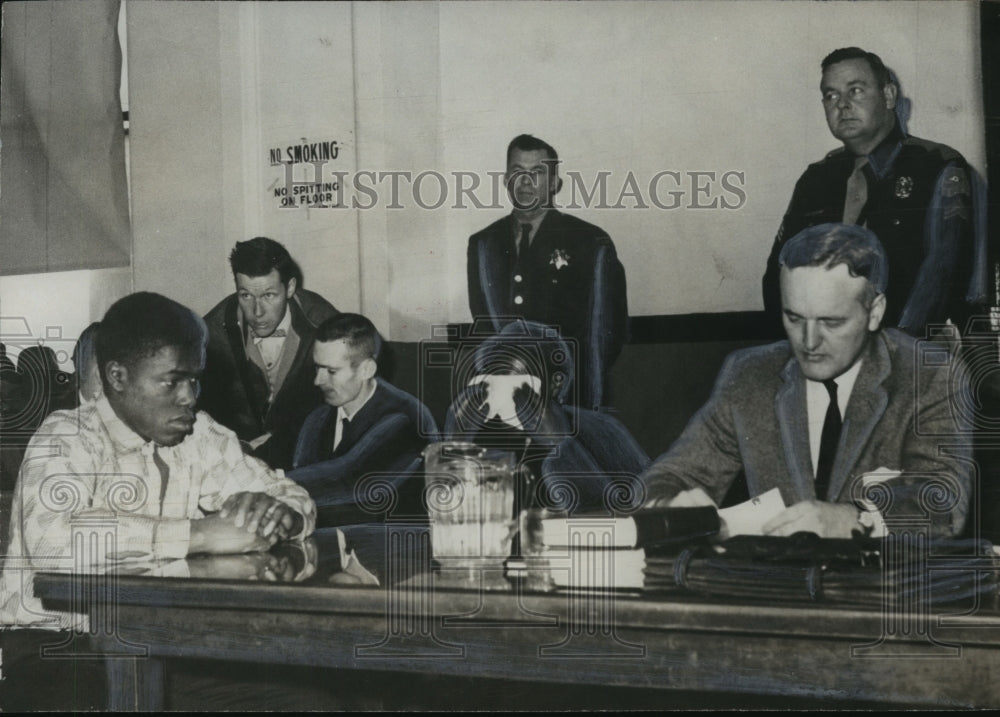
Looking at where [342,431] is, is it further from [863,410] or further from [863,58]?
[863,58]

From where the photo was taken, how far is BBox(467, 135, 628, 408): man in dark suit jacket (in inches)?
132

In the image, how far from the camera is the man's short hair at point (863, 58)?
3.24 m

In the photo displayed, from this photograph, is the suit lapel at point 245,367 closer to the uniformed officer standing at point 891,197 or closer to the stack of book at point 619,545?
the stack of book at point 619,545

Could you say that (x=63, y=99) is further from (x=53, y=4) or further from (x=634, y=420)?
(x=634, y=420)

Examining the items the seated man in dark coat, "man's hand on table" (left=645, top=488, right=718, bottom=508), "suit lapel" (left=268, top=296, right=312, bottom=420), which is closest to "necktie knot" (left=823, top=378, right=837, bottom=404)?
"man's hand on table" (left=645, top=488, right=718, bottom=508)

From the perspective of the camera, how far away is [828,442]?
3.20 meters

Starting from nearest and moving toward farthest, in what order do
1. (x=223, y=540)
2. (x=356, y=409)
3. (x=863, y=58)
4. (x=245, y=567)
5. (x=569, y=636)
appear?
(x=569, y=636) < (x=245, y=567) < (x=863, y=58) < (x=223, y=540) < (x=356, y=409)

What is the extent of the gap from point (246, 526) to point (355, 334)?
68 cm

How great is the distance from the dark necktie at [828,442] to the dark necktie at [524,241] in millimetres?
970

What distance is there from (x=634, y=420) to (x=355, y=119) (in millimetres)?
1281

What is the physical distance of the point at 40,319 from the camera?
3.59 meters

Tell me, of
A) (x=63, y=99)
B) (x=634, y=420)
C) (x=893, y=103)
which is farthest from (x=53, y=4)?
(x=893, y=103)

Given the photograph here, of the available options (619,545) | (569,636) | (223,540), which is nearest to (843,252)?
(619,545)

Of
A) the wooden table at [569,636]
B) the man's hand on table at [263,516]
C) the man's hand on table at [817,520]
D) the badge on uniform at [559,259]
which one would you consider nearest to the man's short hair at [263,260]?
the man's hand on table at [263,516]
